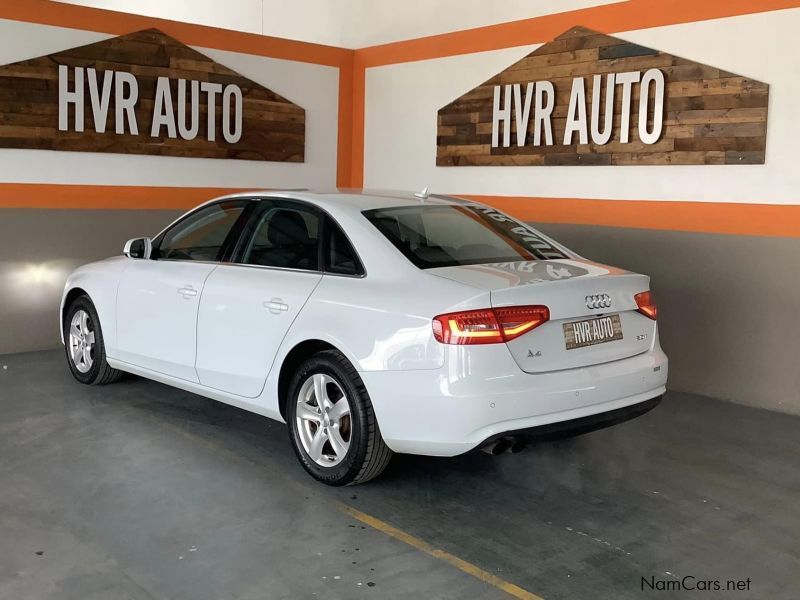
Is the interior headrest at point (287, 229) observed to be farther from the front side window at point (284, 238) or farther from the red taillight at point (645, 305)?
the red taillight at point (645, 305)

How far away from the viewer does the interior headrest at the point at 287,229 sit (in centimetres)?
453

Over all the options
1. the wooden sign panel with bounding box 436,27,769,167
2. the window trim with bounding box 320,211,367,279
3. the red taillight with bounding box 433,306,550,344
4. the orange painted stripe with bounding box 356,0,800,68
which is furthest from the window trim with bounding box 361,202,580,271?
the orange painted stripe with bounding box 356,0,800,68

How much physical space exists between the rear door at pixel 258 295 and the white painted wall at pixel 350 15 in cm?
393

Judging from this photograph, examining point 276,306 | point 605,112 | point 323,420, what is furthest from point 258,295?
point 605,112

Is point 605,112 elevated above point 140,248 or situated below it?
above

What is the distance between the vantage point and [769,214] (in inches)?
236

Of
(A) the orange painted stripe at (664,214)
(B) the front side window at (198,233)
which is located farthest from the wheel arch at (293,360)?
(A) the orange painted stripe at (664,214)

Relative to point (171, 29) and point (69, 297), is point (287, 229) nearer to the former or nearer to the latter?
point (69, 297)

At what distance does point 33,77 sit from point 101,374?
2852 mm

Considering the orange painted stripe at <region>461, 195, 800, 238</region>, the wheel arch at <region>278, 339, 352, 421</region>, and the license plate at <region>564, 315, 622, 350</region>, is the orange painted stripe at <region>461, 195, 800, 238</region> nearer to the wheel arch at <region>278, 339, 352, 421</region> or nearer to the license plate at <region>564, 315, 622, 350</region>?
the license plate at <region>564, 315, 622, 350</region>

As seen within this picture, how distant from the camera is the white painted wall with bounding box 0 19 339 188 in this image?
23.4 ft

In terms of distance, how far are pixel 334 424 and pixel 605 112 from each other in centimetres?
406

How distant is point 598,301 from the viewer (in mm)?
3900

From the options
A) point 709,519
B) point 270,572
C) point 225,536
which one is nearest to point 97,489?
point 225,536
